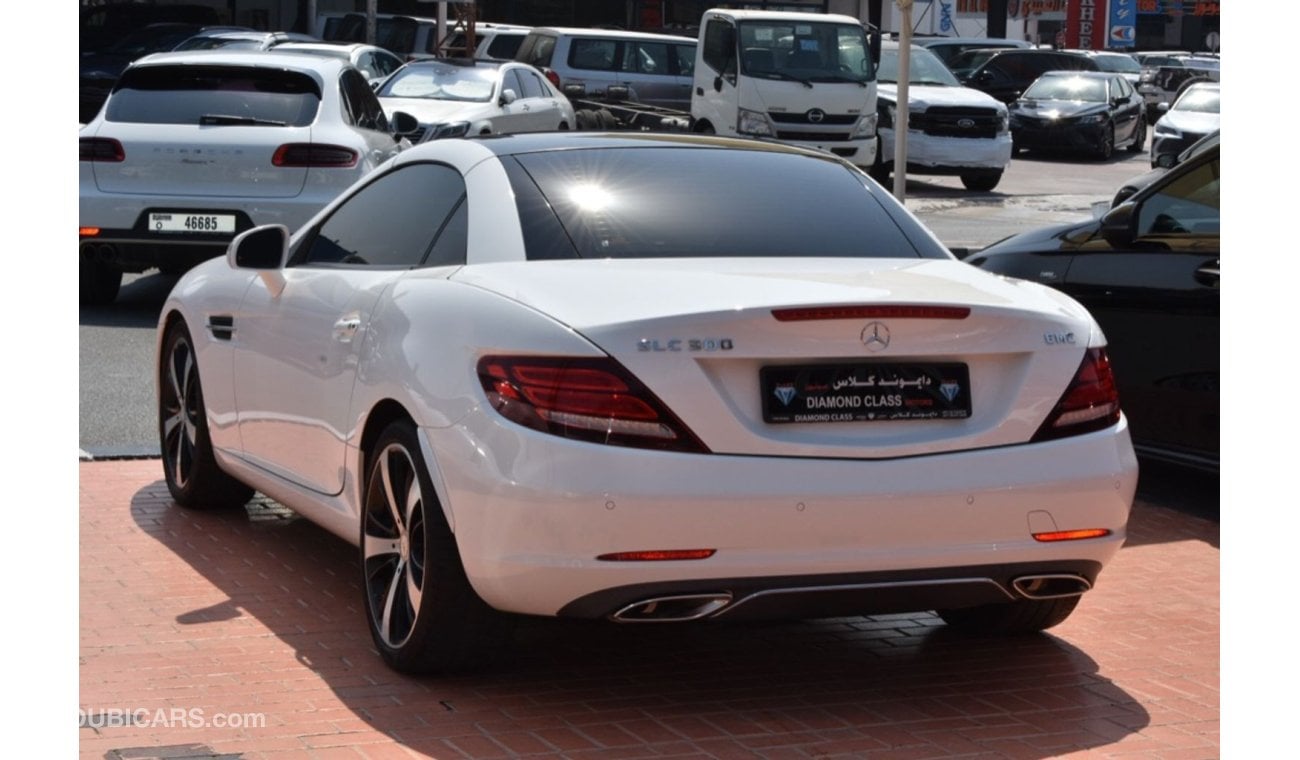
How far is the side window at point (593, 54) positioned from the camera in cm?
3422

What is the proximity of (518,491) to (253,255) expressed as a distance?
2051mm

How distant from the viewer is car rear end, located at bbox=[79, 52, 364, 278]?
13.0m

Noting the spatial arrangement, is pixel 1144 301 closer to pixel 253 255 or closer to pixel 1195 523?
pixel 1195 523

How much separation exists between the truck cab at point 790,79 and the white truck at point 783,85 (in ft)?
0.04

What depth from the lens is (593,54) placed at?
113ft

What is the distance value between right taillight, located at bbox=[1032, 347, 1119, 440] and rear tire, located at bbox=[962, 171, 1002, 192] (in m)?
24.9

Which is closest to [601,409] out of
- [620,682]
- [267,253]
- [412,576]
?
[412,576]

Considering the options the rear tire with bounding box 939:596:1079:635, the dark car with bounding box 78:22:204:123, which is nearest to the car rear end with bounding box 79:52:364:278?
the rear tire with bounding box 939:596:1079:635

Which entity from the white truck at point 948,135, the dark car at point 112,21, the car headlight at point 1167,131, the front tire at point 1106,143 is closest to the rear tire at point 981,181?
the white truck at point 948,135

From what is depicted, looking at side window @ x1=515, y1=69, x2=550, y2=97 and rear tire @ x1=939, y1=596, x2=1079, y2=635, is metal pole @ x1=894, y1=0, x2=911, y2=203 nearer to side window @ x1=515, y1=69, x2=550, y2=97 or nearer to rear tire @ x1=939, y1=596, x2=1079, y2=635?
side window @ x1=515, y1=69, x2=550, y2=97

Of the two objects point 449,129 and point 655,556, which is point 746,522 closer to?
point 655,556

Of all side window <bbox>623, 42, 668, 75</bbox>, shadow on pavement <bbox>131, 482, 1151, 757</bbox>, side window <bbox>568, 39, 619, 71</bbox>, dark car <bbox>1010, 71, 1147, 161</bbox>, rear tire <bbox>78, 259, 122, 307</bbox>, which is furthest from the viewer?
dark car <bbox>1010, 71, 1147, 161</bbox>

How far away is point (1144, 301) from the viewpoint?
8.33 m
